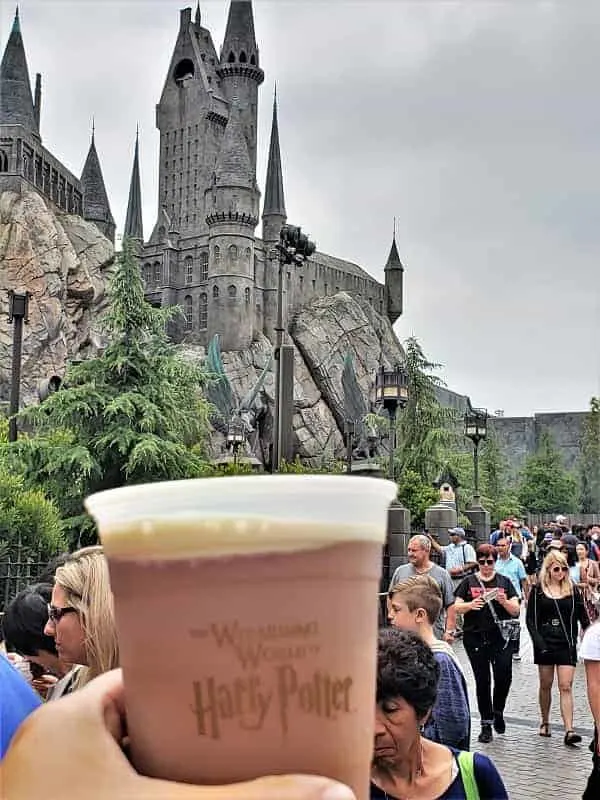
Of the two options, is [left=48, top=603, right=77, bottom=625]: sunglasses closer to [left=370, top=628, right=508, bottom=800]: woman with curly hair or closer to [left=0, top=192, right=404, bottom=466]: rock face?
[left=370, top=628, right=508, bottom=800]: woman with curly hair

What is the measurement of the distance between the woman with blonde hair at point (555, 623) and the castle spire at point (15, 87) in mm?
52203

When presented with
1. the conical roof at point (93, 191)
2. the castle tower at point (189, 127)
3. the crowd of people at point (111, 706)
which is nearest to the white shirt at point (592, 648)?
the crowd of people at point (111, 706)

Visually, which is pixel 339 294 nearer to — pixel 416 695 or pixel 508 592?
pixel 508 592

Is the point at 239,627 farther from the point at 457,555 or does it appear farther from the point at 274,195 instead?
the point at 274,195

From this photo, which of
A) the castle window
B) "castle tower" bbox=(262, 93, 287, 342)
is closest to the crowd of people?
"castle tower" bbox=(262, 93, 287, 342)

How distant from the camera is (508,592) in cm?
836

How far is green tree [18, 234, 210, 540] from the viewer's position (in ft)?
60.6

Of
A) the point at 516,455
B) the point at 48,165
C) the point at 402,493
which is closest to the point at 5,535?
the point at 402,493

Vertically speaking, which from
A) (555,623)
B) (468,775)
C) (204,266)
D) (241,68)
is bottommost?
(555,623)

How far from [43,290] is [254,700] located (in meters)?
49.9

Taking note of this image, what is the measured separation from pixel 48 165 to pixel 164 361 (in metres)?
41.7

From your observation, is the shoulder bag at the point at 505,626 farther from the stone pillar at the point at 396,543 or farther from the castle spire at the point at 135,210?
the castle spire at the point at 135,210

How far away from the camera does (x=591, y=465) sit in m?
70.2

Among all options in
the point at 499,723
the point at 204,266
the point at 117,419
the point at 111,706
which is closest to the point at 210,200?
the point at 204,266
